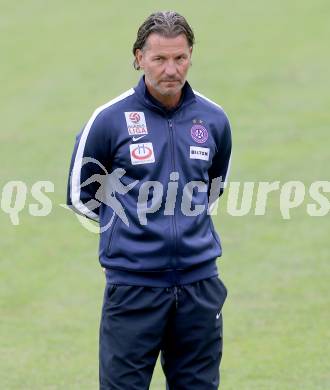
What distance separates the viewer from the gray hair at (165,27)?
566 centimetres

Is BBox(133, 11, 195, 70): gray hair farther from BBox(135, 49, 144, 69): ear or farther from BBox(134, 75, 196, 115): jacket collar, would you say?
BBox(134, 75, 196, 115): jacket collar

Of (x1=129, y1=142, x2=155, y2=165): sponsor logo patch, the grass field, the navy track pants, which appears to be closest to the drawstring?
the navy track pants

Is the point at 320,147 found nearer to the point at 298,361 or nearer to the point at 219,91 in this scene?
the point at 219,91

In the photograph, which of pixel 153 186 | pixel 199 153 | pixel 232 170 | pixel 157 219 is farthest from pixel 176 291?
pixel 232 170

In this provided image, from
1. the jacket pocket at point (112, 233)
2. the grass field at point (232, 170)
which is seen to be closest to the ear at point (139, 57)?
the jacket pocket at point (112, 233)

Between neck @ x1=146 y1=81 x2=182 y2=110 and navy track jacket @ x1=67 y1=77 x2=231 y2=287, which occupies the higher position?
neck @ x1=146 y1=81 x2=182 y2=110

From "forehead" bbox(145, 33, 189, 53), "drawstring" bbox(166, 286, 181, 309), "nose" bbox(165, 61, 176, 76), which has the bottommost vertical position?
"drawstring" bbox(166, 286, 181, 309)

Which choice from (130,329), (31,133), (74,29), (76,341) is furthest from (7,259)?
(74,29)

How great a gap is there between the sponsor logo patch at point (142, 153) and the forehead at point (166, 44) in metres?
0.43

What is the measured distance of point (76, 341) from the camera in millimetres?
9344

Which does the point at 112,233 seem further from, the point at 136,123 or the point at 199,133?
the point at 199,133

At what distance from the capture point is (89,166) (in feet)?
19.5

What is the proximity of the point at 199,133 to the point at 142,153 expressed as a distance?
1.04 ft

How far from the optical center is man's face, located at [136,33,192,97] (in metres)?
5.64
